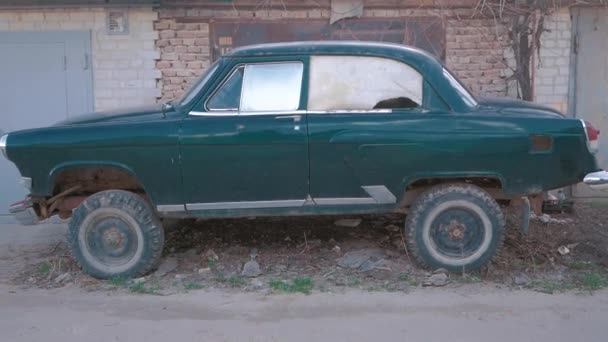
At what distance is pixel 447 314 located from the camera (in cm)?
561

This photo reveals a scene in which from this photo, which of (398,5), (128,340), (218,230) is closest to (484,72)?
(398,5)

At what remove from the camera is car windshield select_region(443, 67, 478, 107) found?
6.32 metres

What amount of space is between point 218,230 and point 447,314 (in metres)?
2.94

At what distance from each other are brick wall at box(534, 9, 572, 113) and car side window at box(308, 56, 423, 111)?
3539 millimetres

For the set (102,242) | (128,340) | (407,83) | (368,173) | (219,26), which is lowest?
(128,340)

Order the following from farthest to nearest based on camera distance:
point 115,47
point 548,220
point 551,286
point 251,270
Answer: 1. point 115,47
2. point 548,220
3. point 251,270
4. point 551,286

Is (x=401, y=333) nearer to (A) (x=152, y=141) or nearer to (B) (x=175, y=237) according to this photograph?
(A) (x=152, y=141)

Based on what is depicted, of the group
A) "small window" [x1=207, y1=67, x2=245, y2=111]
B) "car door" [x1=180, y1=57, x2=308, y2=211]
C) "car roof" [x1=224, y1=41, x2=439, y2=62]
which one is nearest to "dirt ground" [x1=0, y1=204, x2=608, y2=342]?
"car door" [x1=180, y1=57, x2=308, y2=211]

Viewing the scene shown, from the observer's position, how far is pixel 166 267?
673cm

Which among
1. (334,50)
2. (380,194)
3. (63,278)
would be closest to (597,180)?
(380,194)

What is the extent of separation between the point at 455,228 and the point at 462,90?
3.86 feet

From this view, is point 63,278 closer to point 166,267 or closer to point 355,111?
point 166,267

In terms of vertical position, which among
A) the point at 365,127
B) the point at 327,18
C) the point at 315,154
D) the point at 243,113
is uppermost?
the point at 327,18

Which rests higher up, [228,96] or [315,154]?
[228,96]
